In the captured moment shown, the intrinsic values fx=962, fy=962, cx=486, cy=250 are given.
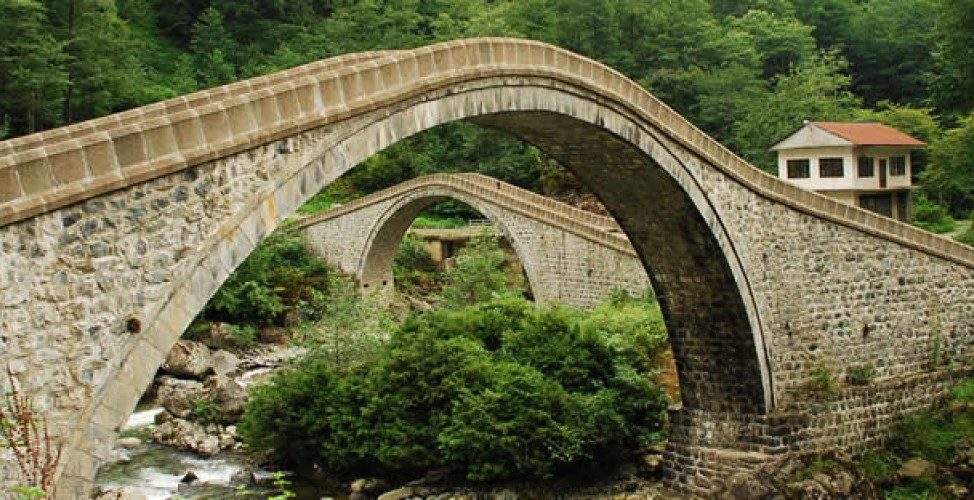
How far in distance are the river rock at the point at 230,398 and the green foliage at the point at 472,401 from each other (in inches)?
116

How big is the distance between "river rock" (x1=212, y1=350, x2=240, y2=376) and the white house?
18.2m

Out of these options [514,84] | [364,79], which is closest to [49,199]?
[364,79]

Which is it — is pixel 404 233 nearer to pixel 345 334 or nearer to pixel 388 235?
pixel 388 235

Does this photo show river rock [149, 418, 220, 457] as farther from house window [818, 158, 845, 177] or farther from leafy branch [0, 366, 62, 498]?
house window [818, 158, 845, 177]

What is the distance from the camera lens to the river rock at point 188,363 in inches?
915

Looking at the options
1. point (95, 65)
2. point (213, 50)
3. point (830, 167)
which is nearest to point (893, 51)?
point (830, 167)

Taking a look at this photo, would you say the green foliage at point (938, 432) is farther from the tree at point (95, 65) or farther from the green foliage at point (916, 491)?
the tree at point (95, 65)

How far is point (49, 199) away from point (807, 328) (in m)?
11.8

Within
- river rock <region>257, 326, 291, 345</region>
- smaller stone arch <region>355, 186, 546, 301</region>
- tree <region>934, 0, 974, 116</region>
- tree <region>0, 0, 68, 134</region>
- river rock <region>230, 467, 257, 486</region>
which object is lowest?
river rock <region>230, 467, 257, 486</region>

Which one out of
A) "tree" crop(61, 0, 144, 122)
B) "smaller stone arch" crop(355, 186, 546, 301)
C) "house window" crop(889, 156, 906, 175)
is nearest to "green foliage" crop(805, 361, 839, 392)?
"smaller stone arch" crop(355, 186, 546, 301)

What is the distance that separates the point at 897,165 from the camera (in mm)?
Answer: 31797

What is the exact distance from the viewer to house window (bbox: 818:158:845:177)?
30.8 metres

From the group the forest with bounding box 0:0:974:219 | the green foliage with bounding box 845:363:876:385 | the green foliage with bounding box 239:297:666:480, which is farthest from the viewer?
the forest with bounding box 0:0:974:219

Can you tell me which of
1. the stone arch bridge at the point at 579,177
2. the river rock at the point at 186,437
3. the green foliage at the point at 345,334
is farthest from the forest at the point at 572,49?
the green foliage at the point at 345,334
